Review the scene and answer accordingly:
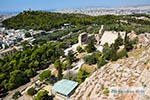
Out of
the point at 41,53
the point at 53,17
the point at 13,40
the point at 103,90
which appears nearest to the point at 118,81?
the point at 103,90

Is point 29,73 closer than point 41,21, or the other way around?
point 29,73

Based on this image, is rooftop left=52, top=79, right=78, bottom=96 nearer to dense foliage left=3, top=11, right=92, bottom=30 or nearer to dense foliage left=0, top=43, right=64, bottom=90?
dense foliage left=0, top=43, right=64, bottom=90

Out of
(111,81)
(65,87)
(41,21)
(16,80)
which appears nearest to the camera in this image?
(111,81)

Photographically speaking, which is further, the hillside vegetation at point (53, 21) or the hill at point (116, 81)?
the hillside vegetation at point (53, 21)

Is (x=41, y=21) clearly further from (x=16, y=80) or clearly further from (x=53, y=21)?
(x=16, y=80)

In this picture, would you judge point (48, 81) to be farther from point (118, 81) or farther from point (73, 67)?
point (118, 81)

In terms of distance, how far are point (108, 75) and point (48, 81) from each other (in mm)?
11490

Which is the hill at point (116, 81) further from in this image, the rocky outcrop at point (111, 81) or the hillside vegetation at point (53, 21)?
the hillside vegetation at point (53, 21)

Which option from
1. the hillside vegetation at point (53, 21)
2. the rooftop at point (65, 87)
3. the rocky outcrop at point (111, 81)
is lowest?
the rooftop at point (65, 87)

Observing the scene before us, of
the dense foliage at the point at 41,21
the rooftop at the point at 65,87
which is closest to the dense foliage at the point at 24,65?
the rooftop at the point at 65,87

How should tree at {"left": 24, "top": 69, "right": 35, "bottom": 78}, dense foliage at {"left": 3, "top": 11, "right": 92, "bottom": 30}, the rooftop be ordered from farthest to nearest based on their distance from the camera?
dense foliage at {"left": 3, "top": 11, "right": 92, "bottom": 30} → tree at {"left": 24, "top": 69, "right": 35, "bottom": 78} → the rooftop

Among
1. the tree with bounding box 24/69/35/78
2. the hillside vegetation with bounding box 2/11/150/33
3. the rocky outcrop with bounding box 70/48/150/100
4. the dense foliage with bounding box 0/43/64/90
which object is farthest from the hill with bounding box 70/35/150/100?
the hillside vegetation with bounding box 2/11/150/33

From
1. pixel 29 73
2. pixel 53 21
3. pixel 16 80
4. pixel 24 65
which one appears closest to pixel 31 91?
pixel 16 80

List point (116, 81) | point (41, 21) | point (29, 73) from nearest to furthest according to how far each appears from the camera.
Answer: point (116, 81)
point (29, 73)
point (41, 21)
